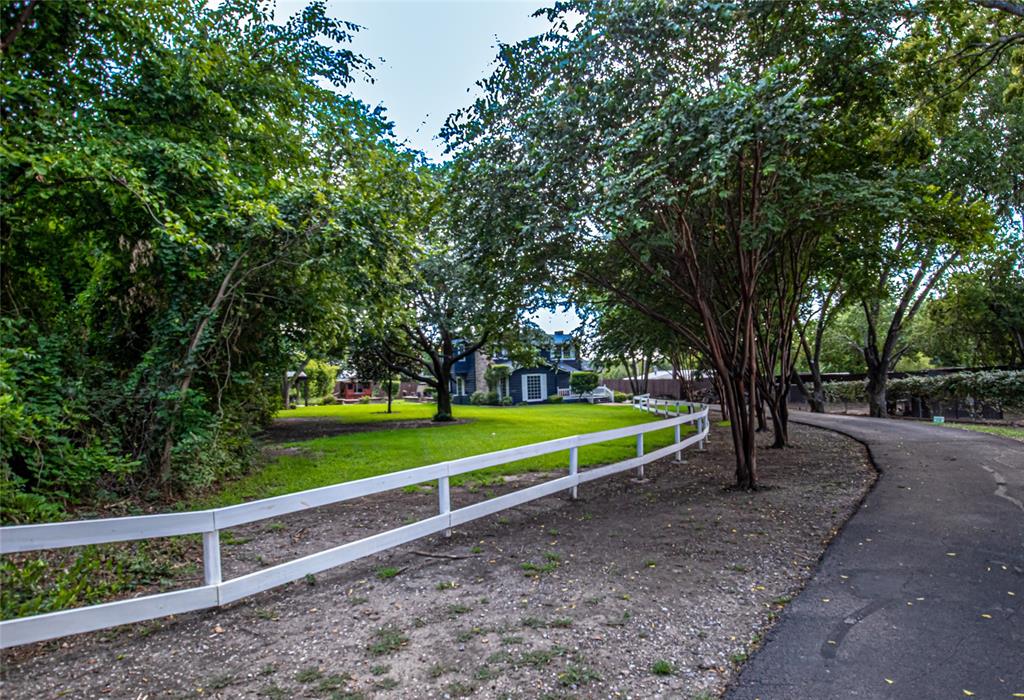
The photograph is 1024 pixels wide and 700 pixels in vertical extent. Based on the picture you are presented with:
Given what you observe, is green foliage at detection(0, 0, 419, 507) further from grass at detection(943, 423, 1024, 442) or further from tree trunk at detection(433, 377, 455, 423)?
grass at detection(943, 423, 1024, 442)

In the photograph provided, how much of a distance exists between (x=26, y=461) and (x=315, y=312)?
14.0 ft

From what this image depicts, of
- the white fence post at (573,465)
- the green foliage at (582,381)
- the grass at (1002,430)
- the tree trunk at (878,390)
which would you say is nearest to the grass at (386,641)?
the white fence post at (573,465)

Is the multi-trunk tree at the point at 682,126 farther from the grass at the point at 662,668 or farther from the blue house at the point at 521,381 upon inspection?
the blue house at the point at 521,381

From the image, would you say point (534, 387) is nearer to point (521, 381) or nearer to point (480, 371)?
point (521, 381)

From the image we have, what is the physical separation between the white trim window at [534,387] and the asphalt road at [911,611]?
3458 cm

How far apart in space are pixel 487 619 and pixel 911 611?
2962mm

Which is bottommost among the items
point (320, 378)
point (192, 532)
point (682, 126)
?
point (192, 532)

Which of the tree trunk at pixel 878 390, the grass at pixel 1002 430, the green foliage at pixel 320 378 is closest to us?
the grass at pixel 1002 430

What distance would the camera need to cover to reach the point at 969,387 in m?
Answer: 18.2

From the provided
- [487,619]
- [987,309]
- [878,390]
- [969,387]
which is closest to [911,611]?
[487,619]

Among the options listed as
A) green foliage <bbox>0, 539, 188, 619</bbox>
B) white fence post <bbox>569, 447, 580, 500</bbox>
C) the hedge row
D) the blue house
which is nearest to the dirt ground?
green foliage <bbox>0, 539, 188, 619</bbox>

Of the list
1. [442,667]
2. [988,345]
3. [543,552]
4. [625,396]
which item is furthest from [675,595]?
[625,396]

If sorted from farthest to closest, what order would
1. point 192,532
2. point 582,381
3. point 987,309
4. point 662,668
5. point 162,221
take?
point 582,381
point 987,309
point 162,221
point 192,532
point 662,668

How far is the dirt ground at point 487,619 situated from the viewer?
3047 millimetres
